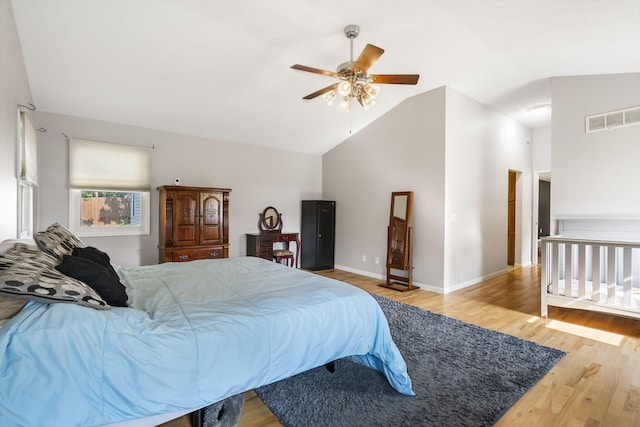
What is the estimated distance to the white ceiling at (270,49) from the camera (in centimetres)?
269

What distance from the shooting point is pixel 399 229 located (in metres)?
4.88

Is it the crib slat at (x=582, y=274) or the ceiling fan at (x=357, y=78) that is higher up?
the ceiling fan at (x=357, y=78)

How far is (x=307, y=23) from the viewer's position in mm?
2975

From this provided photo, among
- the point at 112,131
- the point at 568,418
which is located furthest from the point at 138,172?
the point at 568,418

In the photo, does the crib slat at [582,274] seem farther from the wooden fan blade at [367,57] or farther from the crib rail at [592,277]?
the wooden fan blade at [367,57]

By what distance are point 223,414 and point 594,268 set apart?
3999 millimetres

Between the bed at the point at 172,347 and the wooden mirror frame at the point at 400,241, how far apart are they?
108 inches

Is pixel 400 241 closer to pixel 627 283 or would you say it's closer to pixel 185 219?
pixel 627 283

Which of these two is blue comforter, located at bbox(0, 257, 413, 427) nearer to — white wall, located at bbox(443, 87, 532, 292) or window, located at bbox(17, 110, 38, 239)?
window, located at bbox(17, 110, 38, 239)

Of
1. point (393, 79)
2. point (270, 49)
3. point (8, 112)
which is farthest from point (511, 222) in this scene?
point (8, 112)

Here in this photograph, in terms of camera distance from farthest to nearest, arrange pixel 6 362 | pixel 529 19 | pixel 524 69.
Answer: pixel 524 69, pixel 529 19, pixel 6 362

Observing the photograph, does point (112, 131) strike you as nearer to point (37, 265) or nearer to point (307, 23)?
point (307, 23)

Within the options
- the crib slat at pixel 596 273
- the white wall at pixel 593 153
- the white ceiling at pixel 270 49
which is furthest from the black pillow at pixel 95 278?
the white wall at pixel 593 153

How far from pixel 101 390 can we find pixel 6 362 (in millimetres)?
332
